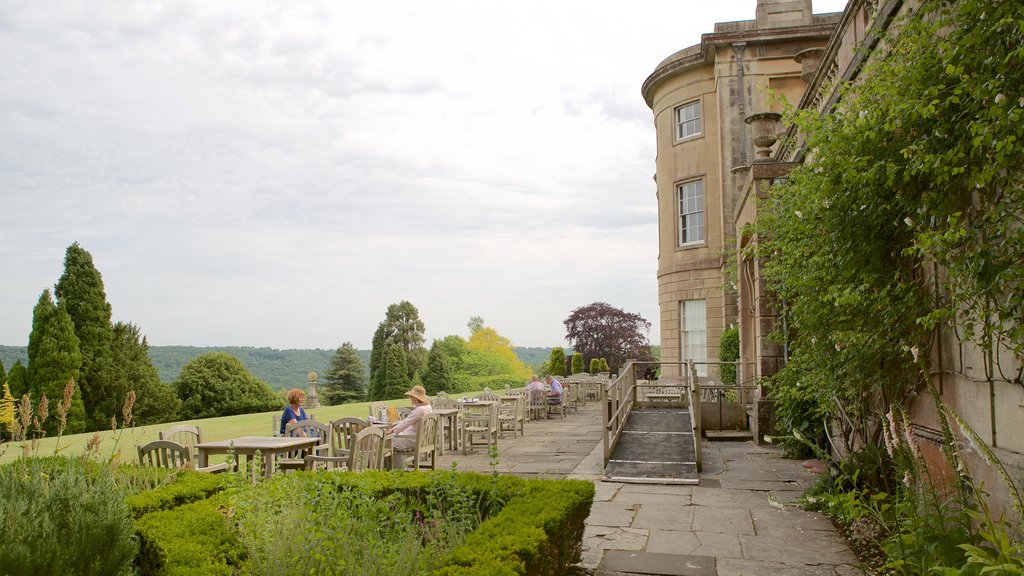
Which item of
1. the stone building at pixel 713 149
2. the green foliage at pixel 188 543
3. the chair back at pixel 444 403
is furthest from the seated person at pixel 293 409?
the stone building at pixel 713 149

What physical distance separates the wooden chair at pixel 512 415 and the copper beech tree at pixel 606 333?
2580cm

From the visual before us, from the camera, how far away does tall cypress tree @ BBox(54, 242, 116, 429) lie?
1983 centimetres

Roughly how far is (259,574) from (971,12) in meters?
4.75

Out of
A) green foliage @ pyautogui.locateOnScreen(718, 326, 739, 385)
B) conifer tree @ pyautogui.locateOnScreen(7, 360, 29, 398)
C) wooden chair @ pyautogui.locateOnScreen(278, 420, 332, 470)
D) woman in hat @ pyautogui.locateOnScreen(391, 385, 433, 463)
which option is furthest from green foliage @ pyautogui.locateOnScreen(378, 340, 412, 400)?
wooden chair @ pyautogui.locateOnScreen(278, 420, 332, 470)

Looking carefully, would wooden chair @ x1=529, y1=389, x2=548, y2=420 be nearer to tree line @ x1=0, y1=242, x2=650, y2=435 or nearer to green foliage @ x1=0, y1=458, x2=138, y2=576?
tree line @ x1=0, y1=242, x2=650, y2=435

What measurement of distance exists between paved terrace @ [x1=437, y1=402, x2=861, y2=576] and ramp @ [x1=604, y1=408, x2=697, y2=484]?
204 mm

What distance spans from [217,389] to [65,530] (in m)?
26.3

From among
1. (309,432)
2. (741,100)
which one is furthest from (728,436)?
(741,100)

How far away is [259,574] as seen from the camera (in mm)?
3506

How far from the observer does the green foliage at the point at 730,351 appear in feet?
55.7

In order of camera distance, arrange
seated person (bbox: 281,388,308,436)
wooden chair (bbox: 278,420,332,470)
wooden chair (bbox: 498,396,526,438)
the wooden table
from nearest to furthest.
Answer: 1. the wooden table
2. wooden chair (bbox: 278,420,332,470)
3. seated person (bbox: 281,388,308,436)
4. wooden chair (bbox: 498,396,526,438)

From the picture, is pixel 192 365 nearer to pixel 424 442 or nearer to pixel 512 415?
pixel 512 415

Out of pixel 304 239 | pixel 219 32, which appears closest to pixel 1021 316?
pixel 219 32

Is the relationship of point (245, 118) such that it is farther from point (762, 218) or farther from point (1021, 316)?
point (1021, 316)
